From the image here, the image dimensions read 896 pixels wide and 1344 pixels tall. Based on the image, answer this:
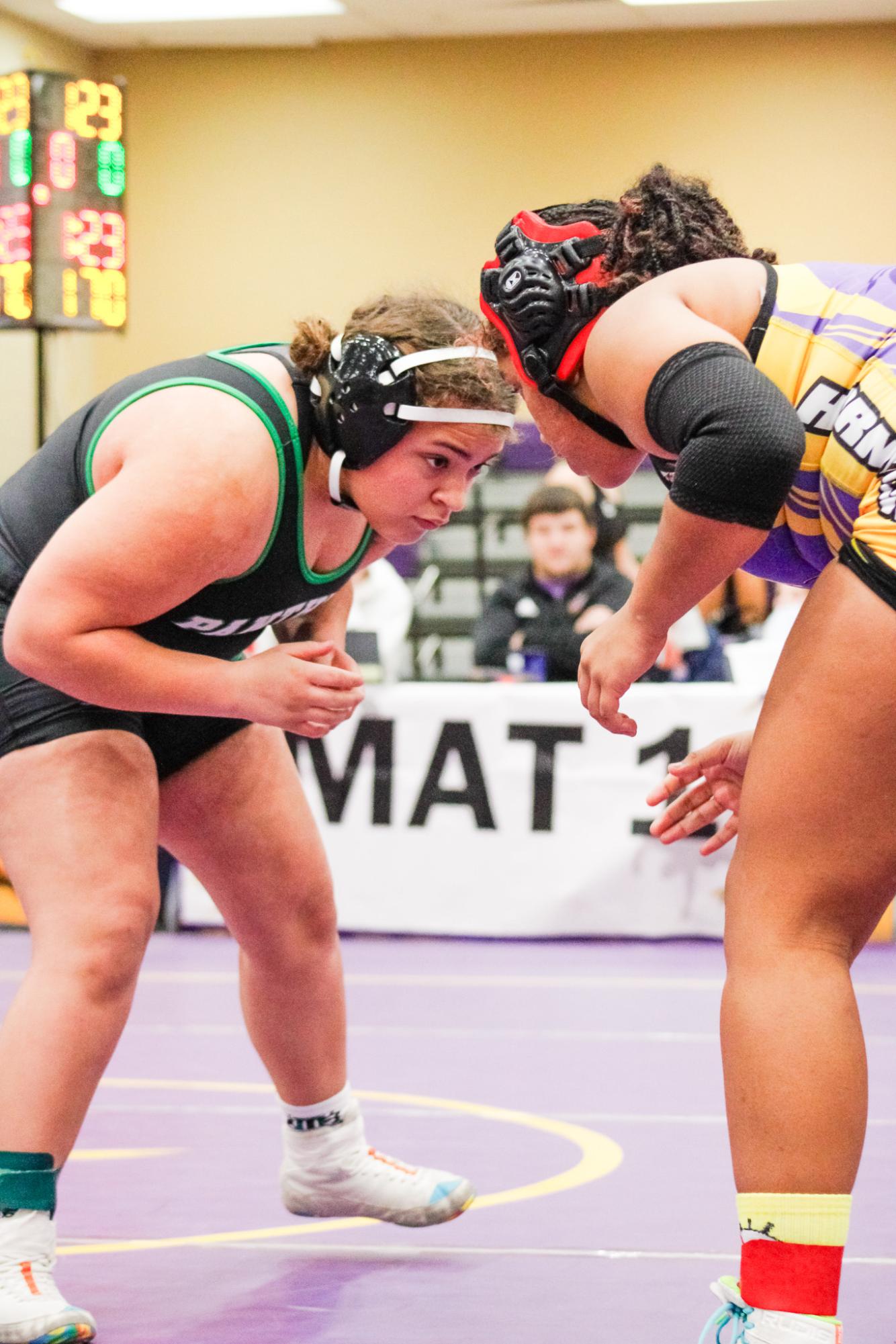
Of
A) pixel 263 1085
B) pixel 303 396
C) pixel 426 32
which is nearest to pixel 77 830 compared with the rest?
pixel 303 396

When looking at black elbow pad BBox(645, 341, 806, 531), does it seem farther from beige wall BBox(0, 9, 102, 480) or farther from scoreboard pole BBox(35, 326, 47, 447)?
beige wall BBox(0, 9, 102, 480)

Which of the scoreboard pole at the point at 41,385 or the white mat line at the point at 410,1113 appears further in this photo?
the scoreboard pole at the point at 41,385

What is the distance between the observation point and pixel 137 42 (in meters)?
10.4

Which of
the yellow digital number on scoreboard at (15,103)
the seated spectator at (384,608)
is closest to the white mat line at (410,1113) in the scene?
the seated spectator at (384,608)

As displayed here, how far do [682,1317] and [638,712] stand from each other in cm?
317

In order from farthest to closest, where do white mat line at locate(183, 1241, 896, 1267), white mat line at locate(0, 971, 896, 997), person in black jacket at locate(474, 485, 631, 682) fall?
person in black jacket at locate(474, 485, 631, 682) → white mat line at locate(0, 971, 896, 997) → white mat line at locate(183, 1241, 896, 1267)

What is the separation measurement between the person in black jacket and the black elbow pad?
3989 mm

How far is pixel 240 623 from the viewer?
2.17 metres

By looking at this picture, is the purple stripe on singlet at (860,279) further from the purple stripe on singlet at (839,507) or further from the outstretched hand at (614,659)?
the outstretched hand at (614,659)

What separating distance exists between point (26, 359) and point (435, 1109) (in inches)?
301

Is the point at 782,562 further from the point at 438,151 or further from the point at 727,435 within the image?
the point at 438,151

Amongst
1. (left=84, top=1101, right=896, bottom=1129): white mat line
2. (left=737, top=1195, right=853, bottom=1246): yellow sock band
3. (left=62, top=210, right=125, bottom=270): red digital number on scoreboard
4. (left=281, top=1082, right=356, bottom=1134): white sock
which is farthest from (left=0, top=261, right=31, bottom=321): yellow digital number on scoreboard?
(left=737, top=1195, right=853, bottom=1246): yellow sock band

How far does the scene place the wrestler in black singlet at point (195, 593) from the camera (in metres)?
2.04

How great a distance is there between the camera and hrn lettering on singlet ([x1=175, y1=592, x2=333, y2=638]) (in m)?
2.13
